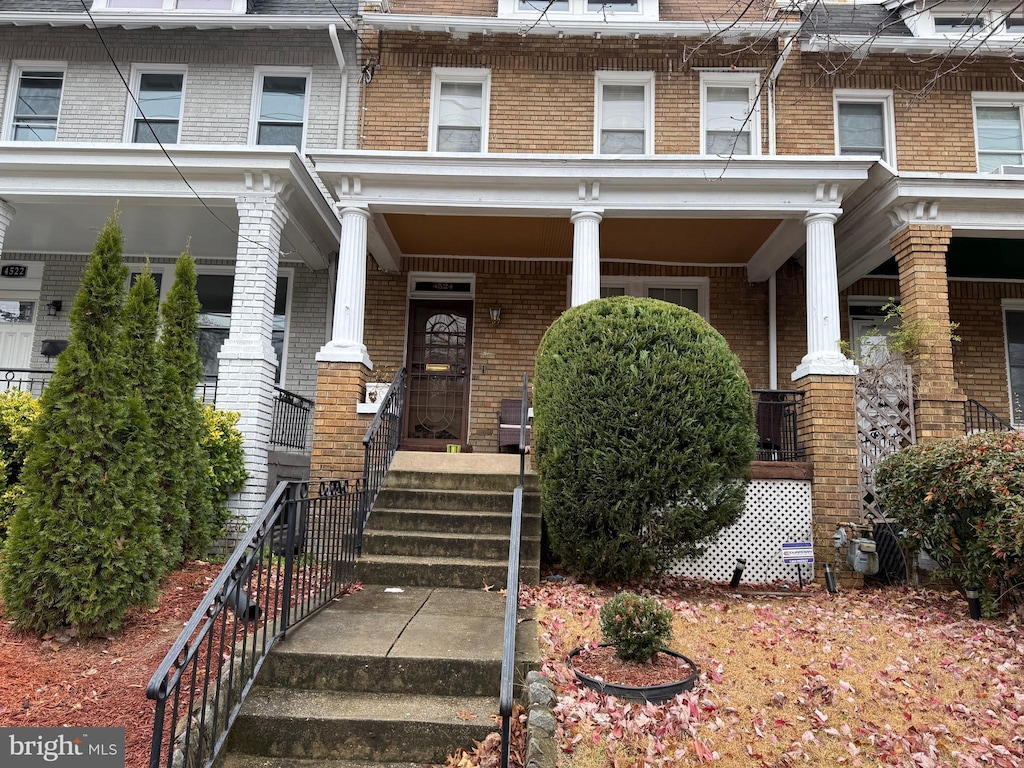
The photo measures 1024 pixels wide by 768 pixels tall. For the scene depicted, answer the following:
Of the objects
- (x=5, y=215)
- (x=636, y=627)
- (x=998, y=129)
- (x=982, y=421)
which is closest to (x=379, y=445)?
(x=636, y=627)

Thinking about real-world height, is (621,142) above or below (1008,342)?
above

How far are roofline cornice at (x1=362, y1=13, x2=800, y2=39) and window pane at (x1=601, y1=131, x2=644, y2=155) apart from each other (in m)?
1.47

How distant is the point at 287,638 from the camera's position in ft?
13.3

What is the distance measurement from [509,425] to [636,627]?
218 inches

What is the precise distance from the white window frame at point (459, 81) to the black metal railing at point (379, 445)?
4.74 meters

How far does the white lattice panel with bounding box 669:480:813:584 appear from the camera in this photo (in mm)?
6895

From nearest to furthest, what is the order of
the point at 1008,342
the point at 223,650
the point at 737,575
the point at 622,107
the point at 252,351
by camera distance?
A: the point at 223,650
the point at 737,575
the point at 252,351
the point at 1008,342
the point at 622,107

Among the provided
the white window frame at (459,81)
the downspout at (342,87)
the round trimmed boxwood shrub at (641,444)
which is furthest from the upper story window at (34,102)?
the round trimmed boxwood shrub at (641,444)

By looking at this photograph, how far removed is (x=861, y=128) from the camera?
10.5 meters

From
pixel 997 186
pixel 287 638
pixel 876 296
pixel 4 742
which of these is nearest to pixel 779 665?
pixel 287 638

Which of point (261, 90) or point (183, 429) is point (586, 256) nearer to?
point (183, 429)

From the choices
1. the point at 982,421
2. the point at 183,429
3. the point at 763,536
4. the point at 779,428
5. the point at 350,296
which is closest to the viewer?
the point at 183,429

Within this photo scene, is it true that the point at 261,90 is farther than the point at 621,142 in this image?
Yes

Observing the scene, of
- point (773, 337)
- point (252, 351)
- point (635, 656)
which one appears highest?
point (773, 337)
